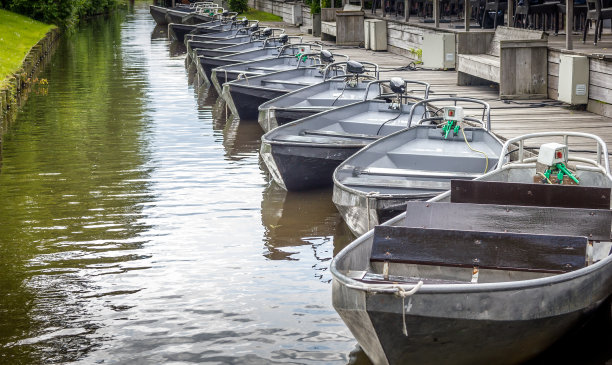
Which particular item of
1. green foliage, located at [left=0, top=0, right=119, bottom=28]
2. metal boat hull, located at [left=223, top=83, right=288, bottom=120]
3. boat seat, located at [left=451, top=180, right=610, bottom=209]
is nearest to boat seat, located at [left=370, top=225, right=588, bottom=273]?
boat seat, located at [left=451, top=180, right=610, bottom=209]

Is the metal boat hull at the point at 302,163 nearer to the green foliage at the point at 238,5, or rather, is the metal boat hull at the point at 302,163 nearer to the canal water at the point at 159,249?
the canal water at the point at 159,249

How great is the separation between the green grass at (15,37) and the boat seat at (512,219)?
13802 mm

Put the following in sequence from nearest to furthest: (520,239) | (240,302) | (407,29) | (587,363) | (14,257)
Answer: (520,239)
(587,363)
(240,302)
(14,257)
(407,29)

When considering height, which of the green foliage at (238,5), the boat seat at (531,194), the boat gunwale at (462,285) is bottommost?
the boat gunwale at (462,285)

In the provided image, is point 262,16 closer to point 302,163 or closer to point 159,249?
point 302,163

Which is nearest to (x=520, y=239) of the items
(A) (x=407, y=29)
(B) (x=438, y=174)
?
(B) (x=438, y=174)

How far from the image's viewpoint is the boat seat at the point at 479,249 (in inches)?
213

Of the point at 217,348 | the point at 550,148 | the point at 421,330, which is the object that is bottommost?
the point at 217,348

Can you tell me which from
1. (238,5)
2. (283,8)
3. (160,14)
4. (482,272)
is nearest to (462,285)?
(482,272)

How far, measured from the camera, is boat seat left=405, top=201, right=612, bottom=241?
5.87 metres

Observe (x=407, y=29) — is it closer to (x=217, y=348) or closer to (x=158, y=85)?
(x=158, y=85)

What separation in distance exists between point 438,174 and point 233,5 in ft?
122

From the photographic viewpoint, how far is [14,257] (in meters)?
8.62

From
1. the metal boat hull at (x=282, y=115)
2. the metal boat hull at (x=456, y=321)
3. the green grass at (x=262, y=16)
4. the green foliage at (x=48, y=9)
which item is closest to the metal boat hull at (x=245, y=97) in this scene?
the metal boat hull at (x=282, y=115)
